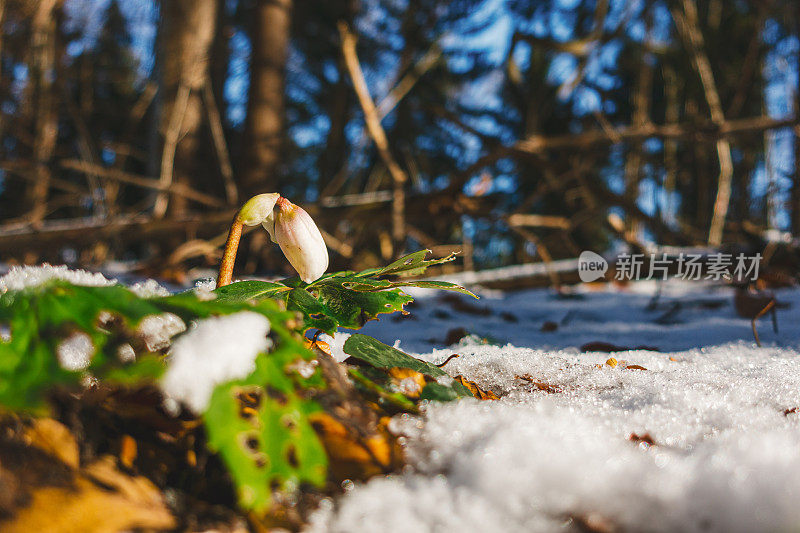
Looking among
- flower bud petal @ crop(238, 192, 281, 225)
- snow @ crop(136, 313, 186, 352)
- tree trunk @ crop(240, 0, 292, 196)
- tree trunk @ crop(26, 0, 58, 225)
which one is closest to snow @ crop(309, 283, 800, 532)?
snow @ crop(136, 313, 186, 352)

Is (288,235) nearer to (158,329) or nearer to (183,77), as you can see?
(158,329)

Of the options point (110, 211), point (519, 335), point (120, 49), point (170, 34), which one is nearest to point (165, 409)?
point (519, 335)

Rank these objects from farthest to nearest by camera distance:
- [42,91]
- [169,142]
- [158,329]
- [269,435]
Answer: [42,91] < [169,142] < [158,329] < [269,435]

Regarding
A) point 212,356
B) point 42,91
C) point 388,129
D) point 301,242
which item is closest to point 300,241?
point 301,242

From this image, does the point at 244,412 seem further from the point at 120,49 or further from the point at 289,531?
the point at 120,49

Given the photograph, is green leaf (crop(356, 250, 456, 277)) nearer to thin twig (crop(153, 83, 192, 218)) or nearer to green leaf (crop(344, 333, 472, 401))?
green leaf (crop(344, 333, 472, 401))

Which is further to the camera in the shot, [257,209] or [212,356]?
[257,209]

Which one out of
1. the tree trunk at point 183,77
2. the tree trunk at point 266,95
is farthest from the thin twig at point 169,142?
the tree trunk at point 266,95
